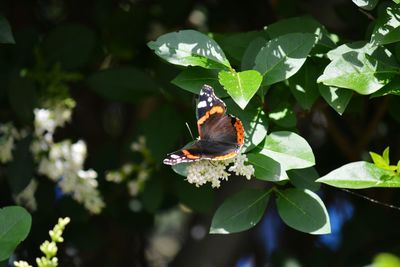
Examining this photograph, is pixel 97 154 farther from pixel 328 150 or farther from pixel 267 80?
pixel 267 80

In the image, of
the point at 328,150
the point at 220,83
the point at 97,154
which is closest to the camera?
the point at 220,83

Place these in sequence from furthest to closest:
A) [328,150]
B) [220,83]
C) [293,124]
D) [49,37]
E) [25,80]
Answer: [328,150]
[49,37]
[25,80]
[293,124]
[220,83]

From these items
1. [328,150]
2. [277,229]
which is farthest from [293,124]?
[277,229]

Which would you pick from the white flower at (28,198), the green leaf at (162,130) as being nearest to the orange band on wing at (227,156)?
the green leaf at (162,130)

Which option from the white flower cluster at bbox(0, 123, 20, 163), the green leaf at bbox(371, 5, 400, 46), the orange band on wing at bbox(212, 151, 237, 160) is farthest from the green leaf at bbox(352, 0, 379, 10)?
the white flower cluster at bbox(0, 123, 20, 163)

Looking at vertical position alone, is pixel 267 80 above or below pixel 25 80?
above

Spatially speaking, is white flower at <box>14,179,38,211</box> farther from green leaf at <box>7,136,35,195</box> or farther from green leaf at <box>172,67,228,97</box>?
green leaf at <box>172,67,228,97</box>
